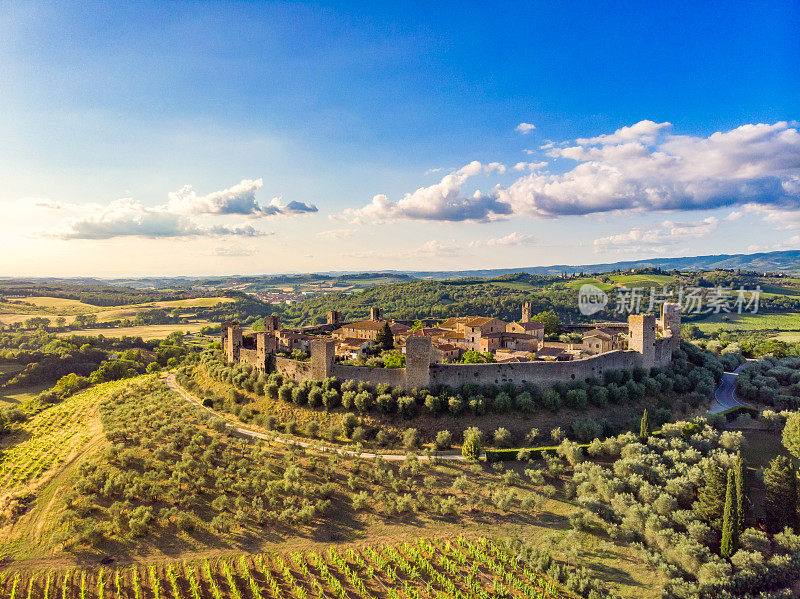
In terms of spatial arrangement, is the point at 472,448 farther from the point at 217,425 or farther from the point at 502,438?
the point at 217,425

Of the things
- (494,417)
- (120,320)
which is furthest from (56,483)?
(120,320)

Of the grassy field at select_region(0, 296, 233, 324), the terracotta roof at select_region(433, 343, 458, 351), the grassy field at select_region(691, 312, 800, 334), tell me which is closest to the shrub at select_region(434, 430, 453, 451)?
the terracotta roof at select_region(433, 343, 458, 351)

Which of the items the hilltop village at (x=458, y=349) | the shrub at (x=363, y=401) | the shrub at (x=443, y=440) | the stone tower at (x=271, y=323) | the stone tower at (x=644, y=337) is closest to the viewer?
the shrub at (x=443, y=440)

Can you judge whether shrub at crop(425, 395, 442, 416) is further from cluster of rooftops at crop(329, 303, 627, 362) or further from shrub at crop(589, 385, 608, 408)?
shrub at crop(589, 385, 608, 408)

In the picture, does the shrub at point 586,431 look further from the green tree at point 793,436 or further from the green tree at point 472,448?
the green tree at point 793,436

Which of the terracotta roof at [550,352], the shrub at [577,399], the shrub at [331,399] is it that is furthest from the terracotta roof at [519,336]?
the shrub at [331,399]

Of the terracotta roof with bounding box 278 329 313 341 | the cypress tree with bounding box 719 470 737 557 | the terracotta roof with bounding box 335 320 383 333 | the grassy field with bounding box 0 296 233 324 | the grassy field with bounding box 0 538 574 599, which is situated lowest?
the grassy field with bounding box 0 538 574 599
